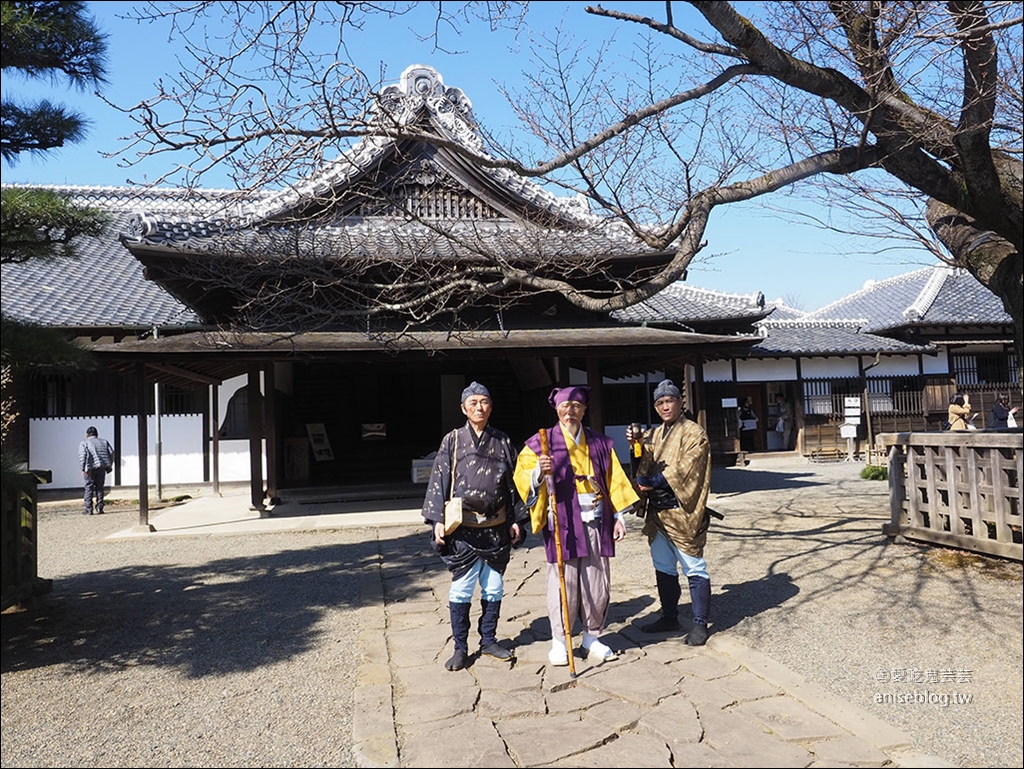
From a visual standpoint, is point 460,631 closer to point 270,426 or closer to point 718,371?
point 270,426

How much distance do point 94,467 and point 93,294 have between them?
14.2ft

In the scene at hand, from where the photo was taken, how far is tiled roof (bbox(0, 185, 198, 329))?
508 inches

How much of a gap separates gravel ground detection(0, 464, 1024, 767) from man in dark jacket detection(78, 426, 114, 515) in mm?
3663

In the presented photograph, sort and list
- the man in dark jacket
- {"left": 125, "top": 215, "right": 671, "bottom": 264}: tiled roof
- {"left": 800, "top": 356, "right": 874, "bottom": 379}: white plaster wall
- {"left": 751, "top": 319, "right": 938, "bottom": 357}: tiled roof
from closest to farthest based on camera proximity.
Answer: {"left": 125, "top": 215, "right": 671, "bottom": 264}: tiled roof
the man in dark jacket
{"left": 751, "top": 319, "right": 938, "bottom": 357}: tiled roof
{"left": 800, "top": 356, "right": 874, "bottom": 379}: white plaster wall

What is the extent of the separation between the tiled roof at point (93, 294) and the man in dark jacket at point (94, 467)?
87.4 inches

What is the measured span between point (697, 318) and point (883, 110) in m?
9.21

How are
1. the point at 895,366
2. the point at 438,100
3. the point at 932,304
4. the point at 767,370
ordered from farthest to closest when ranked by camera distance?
1. the point at 932,304
2. the point at 895,366
3. the point at 767,370
4. the point at 438,100

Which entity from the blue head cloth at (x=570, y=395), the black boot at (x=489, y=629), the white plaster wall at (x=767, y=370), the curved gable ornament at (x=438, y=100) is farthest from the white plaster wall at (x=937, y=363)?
the black boot at (x=489, y=629)

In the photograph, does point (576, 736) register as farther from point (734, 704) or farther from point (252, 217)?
point (252, 217)

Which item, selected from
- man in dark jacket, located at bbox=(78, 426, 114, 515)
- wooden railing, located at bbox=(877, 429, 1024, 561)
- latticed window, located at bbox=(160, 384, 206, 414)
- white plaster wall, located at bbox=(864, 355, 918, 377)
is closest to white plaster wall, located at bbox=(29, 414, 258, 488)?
latticed window, located at bbox=(160, 384, 206, 414)

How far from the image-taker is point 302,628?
4.97 meters

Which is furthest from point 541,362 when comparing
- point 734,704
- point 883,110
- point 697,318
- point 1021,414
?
point 1021,414

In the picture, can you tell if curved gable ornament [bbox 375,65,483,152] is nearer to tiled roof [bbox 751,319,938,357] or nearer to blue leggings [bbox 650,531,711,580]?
blue leggings [bbox 650,531,711,580]

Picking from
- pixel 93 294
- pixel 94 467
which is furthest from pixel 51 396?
A: pixel 94 467
